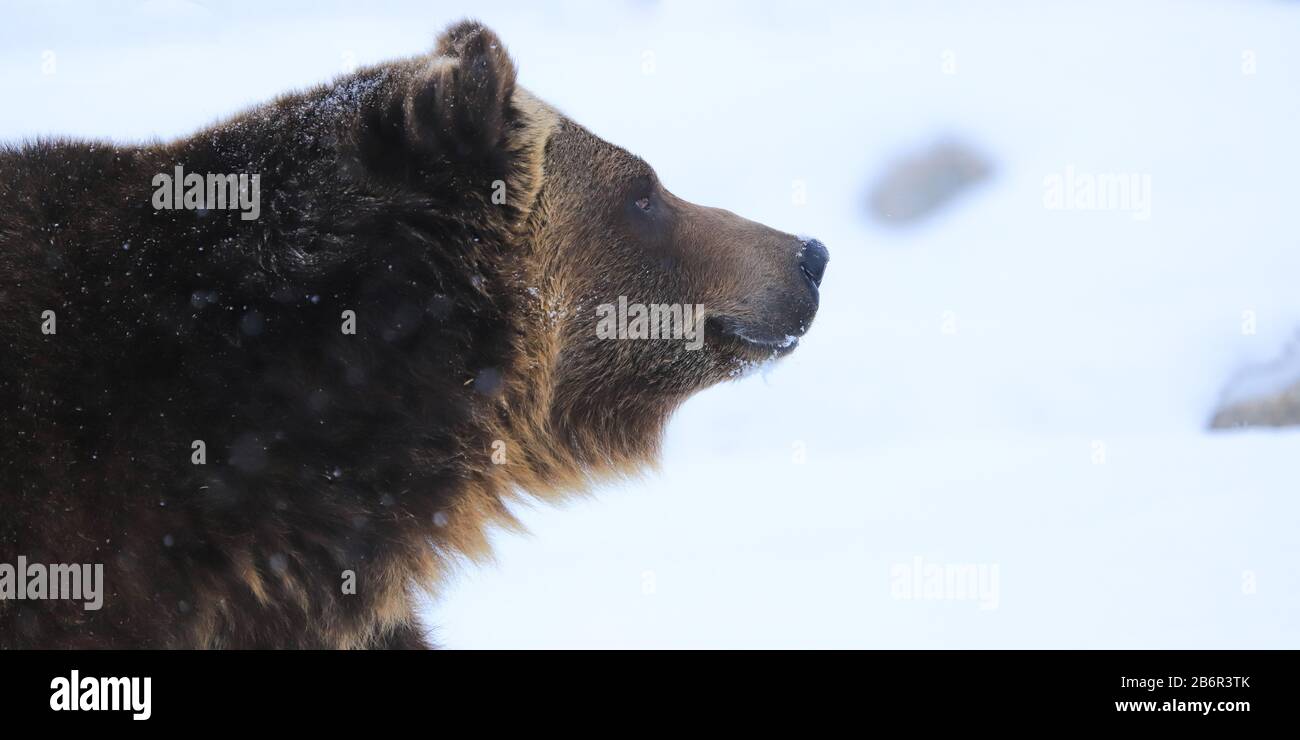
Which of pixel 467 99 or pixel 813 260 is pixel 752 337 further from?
pixel 467 99

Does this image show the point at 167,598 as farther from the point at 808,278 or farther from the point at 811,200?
the point at 811,200

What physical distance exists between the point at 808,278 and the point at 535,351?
1227 millimetres

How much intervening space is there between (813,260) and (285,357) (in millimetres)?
2146

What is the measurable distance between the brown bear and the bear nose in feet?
2.93

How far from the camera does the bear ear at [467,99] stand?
3.73 metres

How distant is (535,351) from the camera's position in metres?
4.02

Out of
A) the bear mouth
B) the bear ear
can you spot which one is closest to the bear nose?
the bear mouth

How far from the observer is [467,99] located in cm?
378

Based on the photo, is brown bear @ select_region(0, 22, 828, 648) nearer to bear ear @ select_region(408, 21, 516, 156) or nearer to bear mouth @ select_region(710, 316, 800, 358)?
bear ear @ select_region(408, 21, 516, 156)

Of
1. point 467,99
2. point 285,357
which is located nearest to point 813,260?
point 467,99

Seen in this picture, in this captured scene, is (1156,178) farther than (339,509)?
Yes

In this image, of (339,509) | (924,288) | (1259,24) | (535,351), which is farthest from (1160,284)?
(339,509)

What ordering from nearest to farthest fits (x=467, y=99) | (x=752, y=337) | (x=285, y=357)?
(x=285, y=357)
(x=467, y=99)
(x=752, y=337)

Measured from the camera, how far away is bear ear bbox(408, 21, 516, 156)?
3732mm
